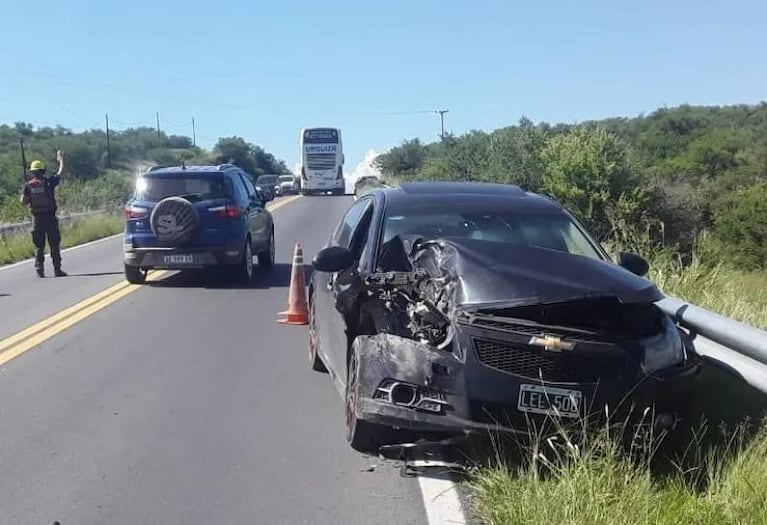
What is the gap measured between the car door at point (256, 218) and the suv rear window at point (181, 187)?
0.88m

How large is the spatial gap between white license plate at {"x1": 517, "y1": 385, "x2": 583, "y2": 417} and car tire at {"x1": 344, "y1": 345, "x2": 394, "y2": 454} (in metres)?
1.04

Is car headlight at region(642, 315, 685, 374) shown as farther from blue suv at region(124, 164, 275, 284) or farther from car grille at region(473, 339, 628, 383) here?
blue suv at region(124, 164, 275, 284)

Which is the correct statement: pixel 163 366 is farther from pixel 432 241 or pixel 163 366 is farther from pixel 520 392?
pixel 520 392

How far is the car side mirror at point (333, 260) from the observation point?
698cm

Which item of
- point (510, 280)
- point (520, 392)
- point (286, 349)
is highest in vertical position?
point (510, 280)

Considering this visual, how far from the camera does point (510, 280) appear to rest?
5.72m

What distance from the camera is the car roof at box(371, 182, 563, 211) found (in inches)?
298

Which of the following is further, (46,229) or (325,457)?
(46,229)

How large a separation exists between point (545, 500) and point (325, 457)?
6.01 feet

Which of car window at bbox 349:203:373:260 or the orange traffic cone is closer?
car window at bbox 349:203:373:260

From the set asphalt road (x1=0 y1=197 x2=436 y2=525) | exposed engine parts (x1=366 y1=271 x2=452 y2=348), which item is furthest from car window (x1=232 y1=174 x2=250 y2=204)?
exposed engine parts (x1=366 y1=271 x2=452 y2=348)

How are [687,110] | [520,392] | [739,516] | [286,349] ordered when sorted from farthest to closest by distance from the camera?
[687,110] → [286,349] → [520,392] → [739,516]

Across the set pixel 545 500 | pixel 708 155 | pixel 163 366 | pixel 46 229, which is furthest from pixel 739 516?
pixel 708 155

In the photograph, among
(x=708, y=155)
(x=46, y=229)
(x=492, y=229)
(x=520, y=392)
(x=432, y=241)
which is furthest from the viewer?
A: (x=708, y=155)
